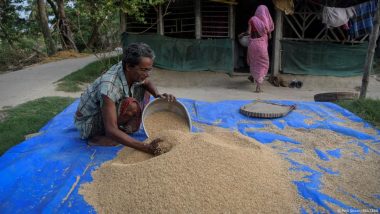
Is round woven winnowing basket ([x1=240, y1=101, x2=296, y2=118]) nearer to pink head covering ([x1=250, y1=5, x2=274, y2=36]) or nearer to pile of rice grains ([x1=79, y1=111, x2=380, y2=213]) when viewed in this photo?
pile of rice grains ([x1=79, y1=111, x2=380, y2=213])

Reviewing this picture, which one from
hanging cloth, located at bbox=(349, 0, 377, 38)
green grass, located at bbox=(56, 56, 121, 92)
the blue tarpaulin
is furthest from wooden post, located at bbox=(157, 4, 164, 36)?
the blue tarpaulin

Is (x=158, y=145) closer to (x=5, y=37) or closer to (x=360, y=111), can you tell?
(x=360, y=111)

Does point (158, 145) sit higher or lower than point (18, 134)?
higher

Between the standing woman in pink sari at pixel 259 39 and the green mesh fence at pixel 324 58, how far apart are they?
1.30 m

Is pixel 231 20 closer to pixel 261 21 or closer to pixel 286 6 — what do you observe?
pixel 286 6

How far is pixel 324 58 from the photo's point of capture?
7.70 meters

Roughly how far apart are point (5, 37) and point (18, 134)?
34.7 feet

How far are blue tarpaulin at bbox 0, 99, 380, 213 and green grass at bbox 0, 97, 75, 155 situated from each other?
641 mm

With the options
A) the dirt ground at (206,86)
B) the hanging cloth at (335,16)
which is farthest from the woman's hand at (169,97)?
the hanging cloth at (335,16)

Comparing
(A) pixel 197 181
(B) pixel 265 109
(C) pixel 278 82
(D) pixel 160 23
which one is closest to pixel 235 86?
(C) pixel 278 82

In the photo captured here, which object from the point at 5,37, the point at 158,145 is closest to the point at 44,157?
the point at 158,145

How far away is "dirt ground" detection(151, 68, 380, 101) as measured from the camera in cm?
666

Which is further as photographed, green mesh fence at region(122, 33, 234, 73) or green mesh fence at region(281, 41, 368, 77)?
green mesh fence at region(122, 33, 234, 73)

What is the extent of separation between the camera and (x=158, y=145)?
7.43 feet
